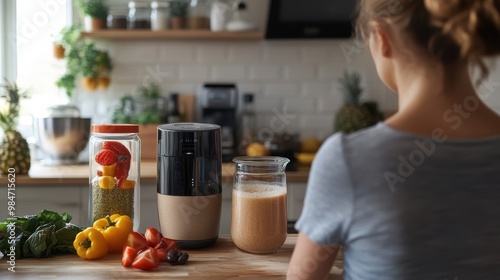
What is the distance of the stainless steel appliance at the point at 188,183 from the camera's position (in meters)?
1.49

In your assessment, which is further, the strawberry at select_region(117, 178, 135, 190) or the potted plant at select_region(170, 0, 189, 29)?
the potted plant at select_region(170, 0, 189, 29)

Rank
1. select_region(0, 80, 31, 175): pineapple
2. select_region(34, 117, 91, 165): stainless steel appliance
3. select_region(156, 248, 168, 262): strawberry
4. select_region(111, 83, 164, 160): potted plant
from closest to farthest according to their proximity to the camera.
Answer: select_region(156, 248, 168, 262): strawberry
select_region(0, 80, 31, 175): pineapple
select_region(34, 117, 91, 165): stainless steel appliance
select_region(111, 83, 164, 160): potted plant

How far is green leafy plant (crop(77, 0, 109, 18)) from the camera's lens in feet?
10.6

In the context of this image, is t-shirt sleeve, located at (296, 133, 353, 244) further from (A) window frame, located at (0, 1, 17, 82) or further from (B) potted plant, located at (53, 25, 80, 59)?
(A) window frame, located at (0, 1, 17, 82)

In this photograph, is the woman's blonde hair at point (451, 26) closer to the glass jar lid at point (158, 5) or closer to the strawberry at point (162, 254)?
the strawberry at point (162, 254)

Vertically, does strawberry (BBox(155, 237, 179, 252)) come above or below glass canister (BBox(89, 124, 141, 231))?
below

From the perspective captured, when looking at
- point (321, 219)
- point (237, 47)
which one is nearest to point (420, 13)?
point (321, 219)

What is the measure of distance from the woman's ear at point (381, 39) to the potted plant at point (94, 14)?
255cm

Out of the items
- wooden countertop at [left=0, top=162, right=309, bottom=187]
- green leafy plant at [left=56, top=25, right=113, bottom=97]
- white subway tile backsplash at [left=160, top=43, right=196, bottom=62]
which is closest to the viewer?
wooden countertop at [left=0, top=162, right=309, bottom=187]

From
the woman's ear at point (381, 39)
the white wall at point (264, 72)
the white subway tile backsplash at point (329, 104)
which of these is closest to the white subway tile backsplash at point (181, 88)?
the white wall at point (264, 72)

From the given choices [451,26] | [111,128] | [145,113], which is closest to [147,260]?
[111,128]

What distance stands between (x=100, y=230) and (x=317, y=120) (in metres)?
2.22

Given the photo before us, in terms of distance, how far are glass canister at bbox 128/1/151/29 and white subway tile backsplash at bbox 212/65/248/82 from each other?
0.46 m

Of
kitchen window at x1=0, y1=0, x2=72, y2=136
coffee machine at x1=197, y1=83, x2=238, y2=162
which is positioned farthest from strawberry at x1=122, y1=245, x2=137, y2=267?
kitchen window at x1=0, y1=0, x2=72, y2=136
